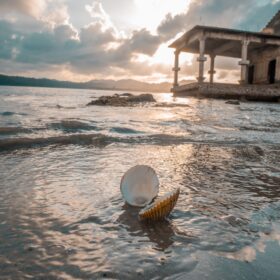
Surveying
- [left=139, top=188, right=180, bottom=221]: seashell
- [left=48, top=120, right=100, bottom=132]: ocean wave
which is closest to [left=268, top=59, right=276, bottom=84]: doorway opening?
[left=48, top=120, right=100, bottom=132]: ocean wave

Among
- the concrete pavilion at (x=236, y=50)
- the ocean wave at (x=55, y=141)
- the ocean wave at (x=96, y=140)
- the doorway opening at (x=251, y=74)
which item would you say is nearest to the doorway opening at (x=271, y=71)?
the concrete pavilion at (x=236, y=50)

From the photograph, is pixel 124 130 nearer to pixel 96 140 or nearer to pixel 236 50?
pixel 96 140

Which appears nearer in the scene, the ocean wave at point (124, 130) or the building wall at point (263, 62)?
the ocean wave at point (124, 130)

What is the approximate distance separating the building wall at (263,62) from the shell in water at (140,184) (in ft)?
94.8

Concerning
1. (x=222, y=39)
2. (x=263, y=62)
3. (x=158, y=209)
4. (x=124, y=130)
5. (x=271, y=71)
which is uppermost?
(x=222, y=39)

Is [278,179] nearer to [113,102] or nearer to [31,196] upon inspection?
[31,196]

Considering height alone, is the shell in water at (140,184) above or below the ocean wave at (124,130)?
below

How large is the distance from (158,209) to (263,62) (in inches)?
1287

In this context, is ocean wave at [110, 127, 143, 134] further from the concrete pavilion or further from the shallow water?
the concrete pavilion

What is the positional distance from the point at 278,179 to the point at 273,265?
190cm

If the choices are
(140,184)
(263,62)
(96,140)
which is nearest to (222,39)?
(263,62)

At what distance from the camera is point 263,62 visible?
A: 3050cm

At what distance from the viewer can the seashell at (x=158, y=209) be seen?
194 centimetres

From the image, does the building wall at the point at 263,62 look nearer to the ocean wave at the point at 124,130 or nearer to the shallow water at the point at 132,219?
the ocean wave at the point at 124,130
